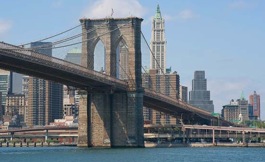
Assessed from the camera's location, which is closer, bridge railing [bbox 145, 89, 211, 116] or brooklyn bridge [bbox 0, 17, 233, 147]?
brooklyn bridge [bbox 0, 17, 233, 147]

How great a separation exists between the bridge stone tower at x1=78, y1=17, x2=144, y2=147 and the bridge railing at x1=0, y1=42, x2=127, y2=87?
1788 millimetres

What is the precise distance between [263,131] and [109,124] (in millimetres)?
39589

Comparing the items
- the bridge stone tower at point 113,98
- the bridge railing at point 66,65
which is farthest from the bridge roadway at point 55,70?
the bridge stone tower at point 113,98

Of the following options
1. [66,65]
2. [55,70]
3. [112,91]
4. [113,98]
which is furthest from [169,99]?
[55,70]

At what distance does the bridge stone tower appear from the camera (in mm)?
97625

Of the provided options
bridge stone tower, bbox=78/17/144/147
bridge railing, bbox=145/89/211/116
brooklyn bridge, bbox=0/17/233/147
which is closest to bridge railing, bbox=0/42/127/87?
brooklyn bridge, bbox=0/17/233/147

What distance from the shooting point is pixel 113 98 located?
325 feet

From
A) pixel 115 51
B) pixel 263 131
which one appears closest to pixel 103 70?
pixel 115 51

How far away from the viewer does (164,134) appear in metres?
138

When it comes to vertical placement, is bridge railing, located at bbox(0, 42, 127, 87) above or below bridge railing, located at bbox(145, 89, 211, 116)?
above

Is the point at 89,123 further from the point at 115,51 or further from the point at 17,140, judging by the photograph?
the point at 17,140

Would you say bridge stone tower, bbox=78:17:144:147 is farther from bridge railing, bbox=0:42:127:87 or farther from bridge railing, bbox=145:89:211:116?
bridge railing, bbox=145:89:211:116

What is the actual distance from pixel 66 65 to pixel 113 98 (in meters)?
11.5

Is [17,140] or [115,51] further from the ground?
[115,51]
